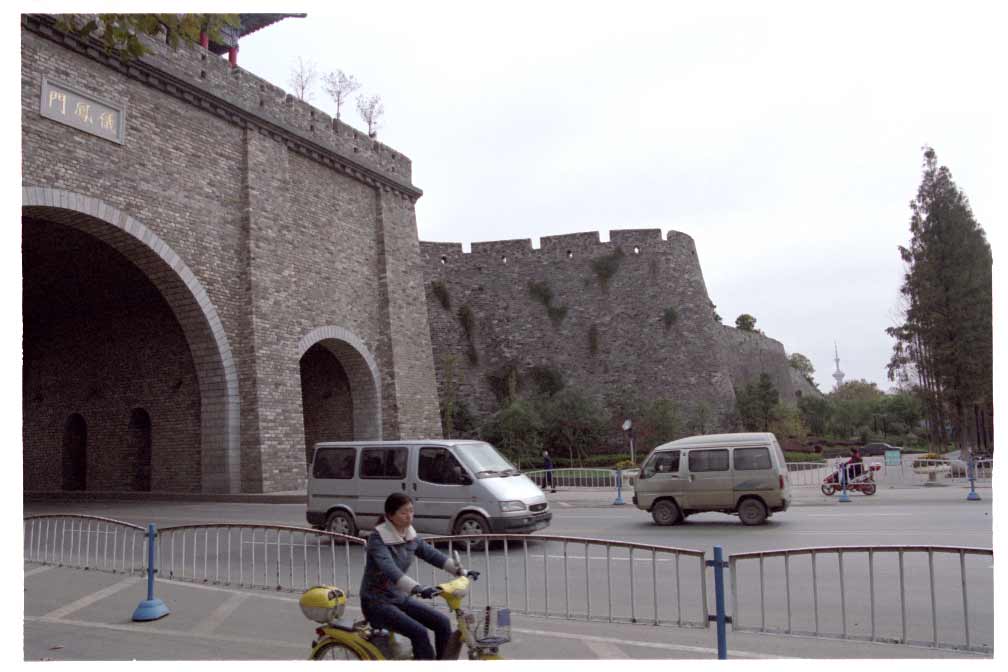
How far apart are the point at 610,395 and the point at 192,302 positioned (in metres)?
20.1

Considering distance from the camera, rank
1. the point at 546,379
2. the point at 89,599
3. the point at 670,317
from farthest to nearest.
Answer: the point at 546,379
the point at 670,317
the point at 89,599

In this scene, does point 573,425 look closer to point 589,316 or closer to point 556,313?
point 589,316

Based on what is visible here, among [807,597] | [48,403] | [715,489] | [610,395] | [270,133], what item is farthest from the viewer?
[610,395]

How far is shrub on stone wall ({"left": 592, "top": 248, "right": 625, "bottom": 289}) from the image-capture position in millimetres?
33875

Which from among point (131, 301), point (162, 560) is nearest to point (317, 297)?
point (131, 301)

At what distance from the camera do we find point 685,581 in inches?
281

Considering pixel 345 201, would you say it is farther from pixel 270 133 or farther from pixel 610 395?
pixel 610 395

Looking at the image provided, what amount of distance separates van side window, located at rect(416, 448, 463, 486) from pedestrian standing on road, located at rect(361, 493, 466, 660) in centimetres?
540

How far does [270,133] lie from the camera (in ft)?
60.0

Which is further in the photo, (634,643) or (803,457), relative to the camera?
(803,457)

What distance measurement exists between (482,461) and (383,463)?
1442 millimetres

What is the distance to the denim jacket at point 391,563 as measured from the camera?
4031 millimetres

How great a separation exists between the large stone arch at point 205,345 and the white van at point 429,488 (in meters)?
6.47

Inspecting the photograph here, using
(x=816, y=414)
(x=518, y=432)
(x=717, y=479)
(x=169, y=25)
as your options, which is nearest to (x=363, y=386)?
(x=518, y=432)
